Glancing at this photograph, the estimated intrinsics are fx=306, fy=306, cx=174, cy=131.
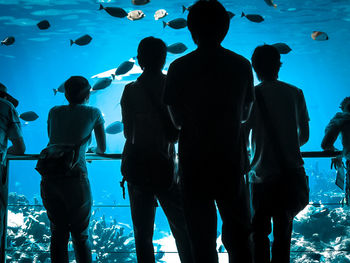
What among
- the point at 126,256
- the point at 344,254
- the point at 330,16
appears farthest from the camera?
the point at 330,16

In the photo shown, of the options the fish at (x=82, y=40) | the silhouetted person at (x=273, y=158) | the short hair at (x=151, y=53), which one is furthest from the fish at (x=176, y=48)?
the silhouetted person at (x=273, y=158)

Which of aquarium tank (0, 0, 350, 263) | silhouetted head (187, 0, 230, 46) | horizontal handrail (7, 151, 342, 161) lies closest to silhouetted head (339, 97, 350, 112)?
horizontal handrail (7, 151, 342, 161)

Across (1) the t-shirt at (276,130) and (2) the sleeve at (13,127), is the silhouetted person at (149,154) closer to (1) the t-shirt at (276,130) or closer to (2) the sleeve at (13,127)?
(1) the t-shirt at (276,130)

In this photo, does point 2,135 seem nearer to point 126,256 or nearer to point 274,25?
point 126,256

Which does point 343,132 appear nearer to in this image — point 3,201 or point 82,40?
point 3,201

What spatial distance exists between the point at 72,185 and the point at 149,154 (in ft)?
2.57

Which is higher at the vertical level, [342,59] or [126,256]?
[342,59]

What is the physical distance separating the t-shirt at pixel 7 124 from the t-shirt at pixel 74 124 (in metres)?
0.46

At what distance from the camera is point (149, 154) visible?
2.00 metres

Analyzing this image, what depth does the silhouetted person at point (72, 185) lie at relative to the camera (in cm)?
237

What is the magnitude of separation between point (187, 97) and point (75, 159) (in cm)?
120

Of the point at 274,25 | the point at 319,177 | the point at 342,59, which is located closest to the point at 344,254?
the point at 274,25

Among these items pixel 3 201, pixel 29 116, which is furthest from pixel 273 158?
pixel 29 116

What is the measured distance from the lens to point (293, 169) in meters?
1.95
